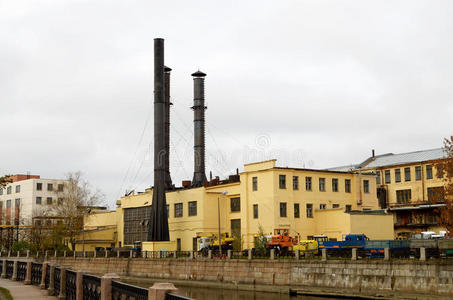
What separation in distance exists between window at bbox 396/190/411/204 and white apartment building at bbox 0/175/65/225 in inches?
2828

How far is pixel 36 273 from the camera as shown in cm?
3175

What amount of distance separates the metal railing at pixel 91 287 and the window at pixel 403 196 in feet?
223

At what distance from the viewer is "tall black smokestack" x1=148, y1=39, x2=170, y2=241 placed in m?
72.7

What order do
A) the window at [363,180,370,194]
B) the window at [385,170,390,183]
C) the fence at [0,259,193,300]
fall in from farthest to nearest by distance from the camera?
the window at [385,170,390,183]
the window at [363,180,370,194]
the fence at [0,259,193,300]

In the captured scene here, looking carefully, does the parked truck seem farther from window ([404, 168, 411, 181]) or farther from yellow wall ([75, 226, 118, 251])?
window ([404, 168, 411, 181])

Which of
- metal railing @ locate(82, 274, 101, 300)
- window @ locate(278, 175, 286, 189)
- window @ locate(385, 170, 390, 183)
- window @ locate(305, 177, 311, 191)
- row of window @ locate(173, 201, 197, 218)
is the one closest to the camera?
metal railing @ locate(82, 274, 101, 300)

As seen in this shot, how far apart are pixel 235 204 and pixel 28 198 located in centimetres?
7063

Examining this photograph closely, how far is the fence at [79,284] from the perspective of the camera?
40.5 feet

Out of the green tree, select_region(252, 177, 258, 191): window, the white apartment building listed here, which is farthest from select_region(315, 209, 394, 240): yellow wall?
the white apartment building

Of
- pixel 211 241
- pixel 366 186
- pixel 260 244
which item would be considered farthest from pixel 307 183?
pixel 260 244

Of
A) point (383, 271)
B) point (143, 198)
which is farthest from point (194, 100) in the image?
point (383, 271)

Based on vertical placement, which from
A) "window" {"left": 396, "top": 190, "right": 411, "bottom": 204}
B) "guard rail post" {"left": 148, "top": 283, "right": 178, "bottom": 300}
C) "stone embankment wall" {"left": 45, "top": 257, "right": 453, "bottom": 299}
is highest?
"window" {"left": 396, "top": 190, "right": 411, "bottom": 204}

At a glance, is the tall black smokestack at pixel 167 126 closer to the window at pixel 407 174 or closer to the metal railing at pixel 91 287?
the window at pixel 407 174

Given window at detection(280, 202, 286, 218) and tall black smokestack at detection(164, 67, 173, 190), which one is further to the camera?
tall black smokestack at detection(164, 67, 173, 190)
